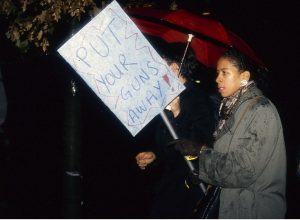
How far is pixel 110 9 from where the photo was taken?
9.29ft

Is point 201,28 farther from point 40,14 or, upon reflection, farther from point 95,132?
point 95,132

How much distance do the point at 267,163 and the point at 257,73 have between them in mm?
788

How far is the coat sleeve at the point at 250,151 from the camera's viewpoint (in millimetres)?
2662

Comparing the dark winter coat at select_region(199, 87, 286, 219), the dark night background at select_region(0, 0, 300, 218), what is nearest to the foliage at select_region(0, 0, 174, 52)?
the dark night background at select_region(0, 0, 300, 218)

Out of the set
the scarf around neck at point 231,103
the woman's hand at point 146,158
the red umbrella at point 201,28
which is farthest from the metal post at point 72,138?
the scarf around neck at point 231,103

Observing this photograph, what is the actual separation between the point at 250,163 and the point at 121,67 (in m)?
1.11

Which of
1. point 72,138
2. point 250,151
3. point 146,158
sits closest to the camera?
point 250,151

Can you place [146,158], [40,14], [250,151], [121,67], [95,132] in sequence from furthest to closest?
1. [95,132]
2. [40,14]
3. [146,158]
4. [121,67]
5. [250,151]

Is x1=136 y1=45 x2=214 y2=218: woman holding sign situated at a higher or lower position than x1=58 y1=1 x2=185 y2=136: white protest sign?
lower

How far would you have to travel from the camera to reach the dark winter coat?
268 centimetres

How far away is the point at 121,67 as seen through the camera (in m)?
2.89

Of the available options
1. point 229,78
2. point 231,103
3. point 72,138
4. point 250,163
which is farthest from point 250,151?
point 72,138

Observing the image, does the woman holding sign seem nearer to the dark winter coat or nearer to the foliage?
the dark winter coat

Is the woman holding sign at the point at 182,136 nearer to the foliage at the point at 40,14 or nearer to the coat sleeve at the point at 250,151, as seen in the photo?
the coat sleeve at the point at 250,151
